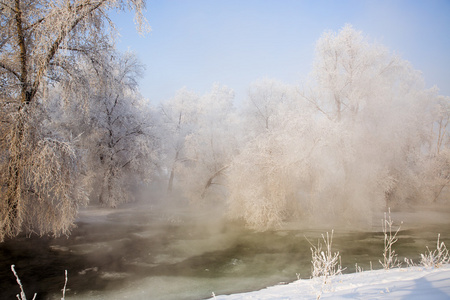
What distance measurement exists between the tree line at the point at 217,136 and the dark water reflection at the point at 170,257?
1.02 meters

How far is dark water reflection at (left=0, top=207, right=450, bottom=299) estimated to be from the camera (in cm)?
671

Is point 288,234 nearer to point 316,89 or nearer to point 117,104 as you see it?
point 316,89

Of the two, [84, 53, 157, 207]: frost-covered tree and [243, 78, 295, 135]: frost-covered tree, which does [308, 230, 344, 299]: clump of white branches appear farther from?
[243, 78, 295, 135]: frost-covered tree

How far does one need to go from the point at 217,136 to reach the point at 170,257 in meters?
13.3

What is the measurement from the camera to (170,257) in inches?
363

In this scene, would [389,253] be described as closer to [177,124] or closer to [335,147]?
[335,147]

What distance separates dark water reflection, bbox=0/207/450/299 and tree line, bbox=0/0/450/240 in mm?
1018

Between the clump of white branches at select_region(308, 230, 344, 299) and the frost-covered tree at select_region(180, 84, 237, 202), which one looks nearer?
the clump of white branches at select_region(308, 230, 344, 299)

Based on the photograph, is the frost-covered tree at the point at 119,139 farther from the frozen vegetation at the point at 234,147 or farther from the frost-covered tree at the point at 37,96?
the frost-covered tree at the point at 37,96

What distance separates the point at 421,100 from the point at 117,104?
72.7 feet

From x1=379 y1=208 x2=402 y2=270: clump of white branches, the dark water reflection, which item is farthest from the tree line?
x1=379 y1=208 x2=402 y2=270: clump of white branches

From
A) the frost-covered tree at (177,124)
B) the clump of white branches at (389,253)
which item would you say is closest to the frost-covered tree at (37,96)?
the clump of white branches at (389,253)

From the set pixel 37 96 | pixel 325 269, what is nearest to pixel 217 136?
pixel 37 96

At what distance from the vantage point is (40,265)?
25.7ft
